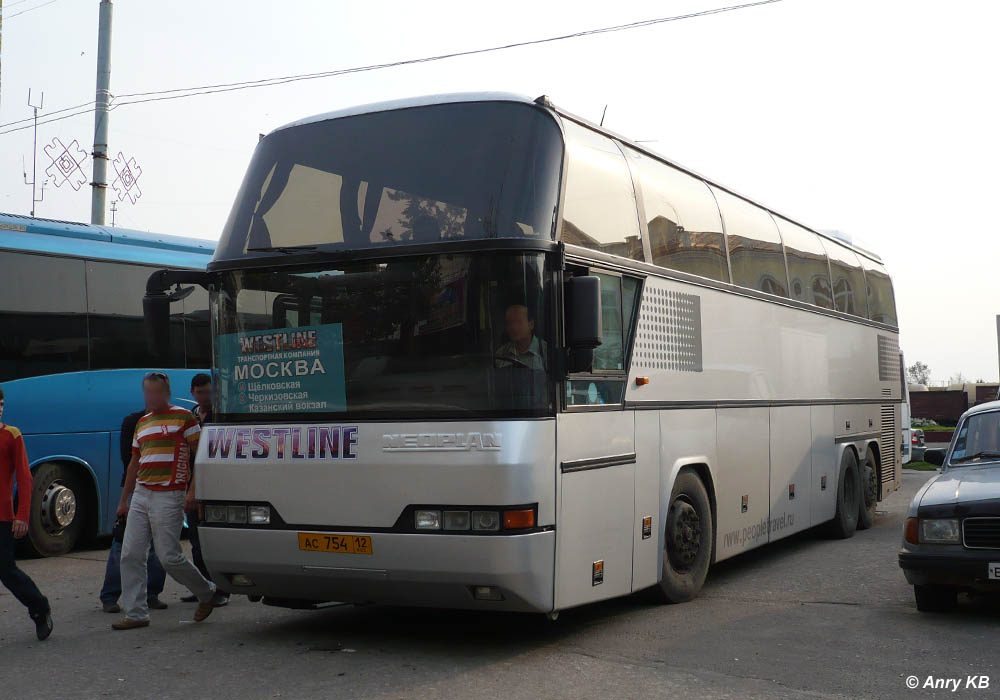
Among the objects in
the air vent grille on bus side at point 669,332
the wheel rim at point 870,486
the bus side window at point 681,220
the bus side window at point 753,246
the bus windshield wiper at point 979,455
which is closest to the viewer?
the air vent grille on bus side at point 669,332

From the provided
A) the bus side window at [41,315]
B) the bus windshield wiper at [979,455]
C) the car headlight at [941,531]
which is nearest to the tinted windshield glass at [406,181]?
the car headlight at [941,531]

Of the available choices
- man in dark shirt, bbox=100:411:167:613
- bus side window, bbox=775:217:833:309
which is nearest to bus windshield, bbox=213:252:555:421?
man in dark shirt, bbox=100:411:167:613

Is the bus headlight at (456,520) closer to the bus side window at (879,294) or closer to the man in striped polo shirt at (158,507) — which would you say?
the man in striped polo shirt at (158,507)

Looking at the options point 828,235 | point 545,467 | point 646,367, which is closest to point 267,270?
point 545,467

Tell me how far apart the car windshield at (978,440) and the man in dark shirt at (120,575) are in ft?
22.3

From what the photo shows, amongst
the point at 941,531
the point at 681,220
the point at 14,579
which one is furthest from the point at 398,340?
the point at 941,531

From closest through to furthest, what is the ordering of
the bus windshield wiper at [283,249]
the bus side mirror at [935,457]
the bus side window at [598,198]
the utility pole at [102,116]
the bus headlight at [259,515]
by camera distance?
the bus headlight at [259,515], the bus windshield wiper at [283,249], the bus side window at [598,198], the bus side mirror at [935,457], the utility pole at [102,116]

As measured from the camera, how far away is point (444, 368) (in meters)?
6.94

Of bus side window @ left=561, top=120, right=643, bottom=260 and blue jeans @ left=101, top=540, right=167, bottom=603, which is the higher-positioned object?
bus side window @ left=561, top=120, right=643, bottom=260

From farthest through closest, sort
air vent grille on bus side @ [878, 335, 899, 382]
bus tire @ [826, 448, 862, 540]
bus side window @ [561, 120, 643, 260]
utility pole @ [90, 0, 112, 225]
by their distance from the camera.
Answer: utility pole @ [90, 0, 112, 225] → air vent grille on bus side @ [878, 335, 899, 382] → bus tire @ [826, 448, 862, 540] → bus side window @ [561, 120, 643, 260]

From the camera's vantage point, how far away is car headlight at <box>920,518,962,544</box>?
811 centimetres

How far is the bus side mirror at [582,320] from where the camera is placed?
6984mm

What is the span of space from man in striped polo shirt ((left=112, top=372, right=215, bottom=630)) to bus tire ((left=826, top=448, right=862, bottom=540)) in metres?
8.49

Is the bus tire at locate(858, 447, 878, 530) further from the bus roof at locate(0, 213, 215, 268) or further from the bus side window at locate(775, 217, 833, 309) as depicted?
the bus roof at locate(0, 213, 215, 268)
